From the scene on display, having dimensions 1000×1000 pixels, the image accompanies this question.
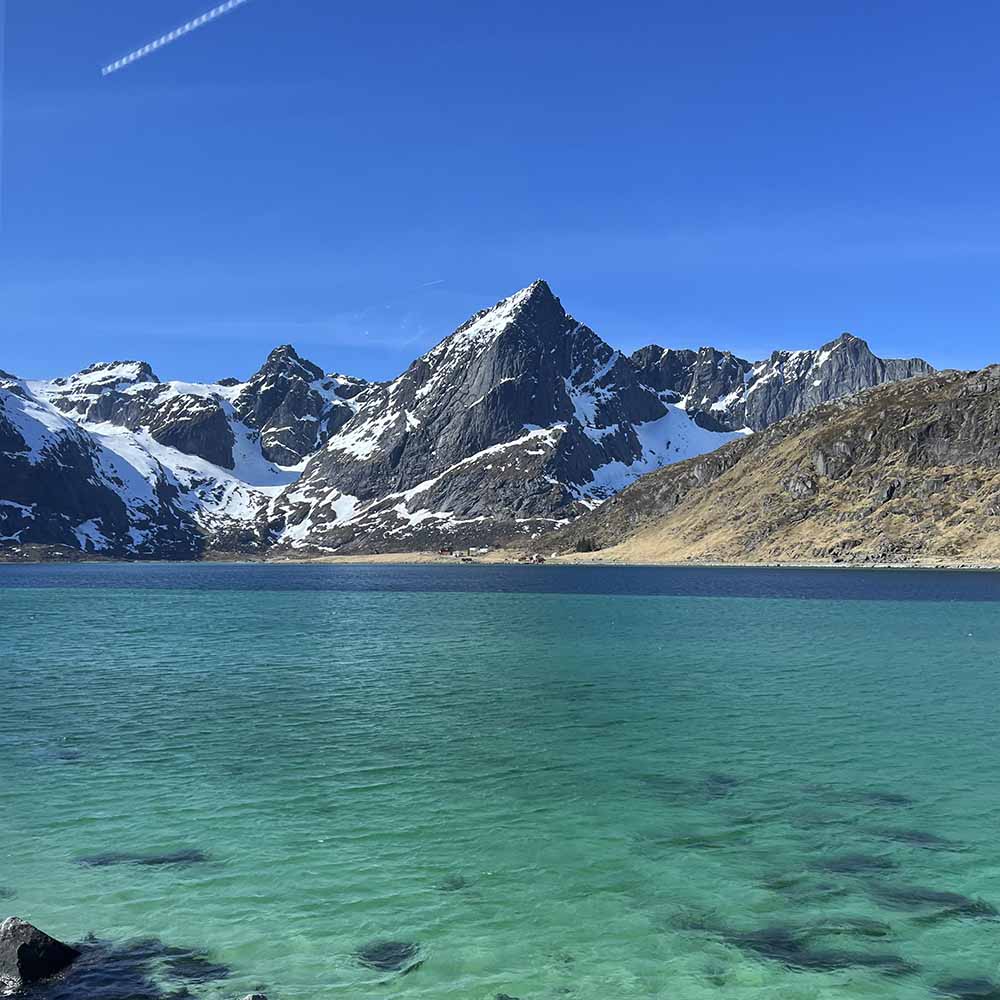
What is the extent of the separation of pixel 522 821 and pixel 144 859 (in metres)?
11.7

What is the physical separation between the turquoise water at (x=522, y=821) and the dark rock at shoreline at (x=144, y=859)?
0.20m

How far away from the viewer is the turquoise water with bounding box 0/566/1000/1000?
66.0ft

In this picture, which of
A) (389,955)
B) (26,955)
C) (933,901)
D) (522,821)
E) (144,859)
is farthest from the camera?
(522,821)

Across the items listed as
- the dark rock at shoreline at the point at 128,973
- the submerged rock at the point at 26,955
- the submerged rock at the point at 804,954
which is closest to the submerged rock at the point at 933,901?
the submerged rock at the point at 804,954

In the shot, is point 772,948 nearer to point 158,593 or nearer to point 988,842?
Result: point 988,842

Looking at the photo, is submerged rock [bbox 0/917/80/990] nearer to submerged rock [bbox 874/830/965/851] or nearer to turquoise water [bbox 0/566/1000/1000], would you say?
turquoise water [bbox 0/566/1000/1000]

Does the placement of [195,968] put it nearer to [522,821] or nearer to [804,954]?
[522,821]

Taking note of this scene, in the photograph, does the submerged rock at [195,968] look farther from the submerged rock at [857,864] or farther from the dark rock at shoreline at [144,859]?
the submerged rock at [857,864]

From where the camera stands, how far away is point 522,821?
96.5 feet

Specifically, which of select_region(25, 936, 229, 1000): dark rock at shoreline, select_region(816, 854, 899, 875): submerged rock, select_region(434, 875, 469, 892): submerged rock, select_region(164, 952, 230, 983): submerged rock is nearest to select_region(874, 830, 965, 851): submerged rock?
select_region(816, 854, 899, 875): submerged rock

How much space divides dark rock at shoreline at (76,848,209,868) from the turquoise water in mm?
203

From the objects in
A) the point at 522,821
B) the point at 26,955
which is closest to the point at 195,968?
the point at 26,955

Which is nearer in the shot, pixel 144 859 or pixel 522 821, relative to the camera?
pixel 144 859

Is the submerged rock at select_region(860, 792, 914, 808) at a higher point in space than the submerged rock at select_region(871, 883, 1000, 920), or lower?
lower
